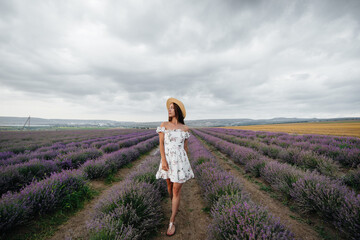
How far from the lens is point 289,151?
6.31m

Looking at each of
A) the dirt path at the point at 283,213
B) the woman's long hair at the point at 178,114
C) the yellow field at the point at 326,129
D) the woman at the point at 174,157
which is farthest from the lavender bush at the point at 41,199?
the yellow field at the point at 326,129

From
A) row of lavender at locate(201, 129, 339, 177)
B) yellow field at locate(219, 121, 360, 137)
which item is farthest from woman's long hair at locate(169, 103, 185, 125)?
yellow field at locate(219, 121, 360, 137)

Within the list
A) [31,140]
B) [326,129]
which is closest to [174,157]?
[31,140]

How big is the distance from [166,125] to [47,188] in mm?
2824

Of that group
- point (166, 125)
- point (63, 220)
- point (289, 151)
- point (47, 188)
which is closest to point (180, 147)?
point (166, 125)

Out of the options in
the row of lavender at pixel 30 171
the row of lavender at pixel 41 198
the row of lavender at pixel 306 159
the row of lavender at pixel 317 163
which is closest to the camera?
the row of lavender at pixel 41 198

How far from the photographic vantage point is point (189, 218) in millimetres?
2777

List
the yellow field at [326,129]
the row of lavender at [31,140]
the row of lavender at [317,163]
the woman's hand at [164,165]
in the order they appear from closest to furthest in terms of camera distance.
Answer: the woman's hand at [164,165], the row of lavender at [317,163], the row of lavender at [31,140], the yellow field at [326,129]

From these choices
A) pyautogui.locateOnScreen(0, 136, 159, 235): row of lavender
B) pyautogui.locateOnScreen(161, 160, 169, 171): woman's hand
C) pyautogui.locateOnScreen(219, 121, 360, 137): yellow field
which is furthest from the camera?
pyautogui.locateOnScreen(219, 121, 360, 137): yellow field

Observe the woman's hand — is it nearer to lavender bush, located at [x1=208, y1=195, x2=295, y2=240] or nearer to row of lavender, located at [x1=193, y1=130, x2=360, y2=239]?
lavender bush, located at [x1=208, y1=195, x2=295, y2=240]

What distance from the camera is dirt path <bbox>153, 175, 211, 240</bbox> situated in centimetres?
234

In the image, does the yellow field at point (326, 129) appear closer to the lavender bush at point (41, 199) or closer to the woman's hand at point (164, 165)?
the woman's hand at point (164, 165)

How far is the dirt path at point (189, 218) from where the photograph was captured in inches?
92.0

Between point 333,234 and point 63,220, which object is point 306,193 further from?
point 63,220
